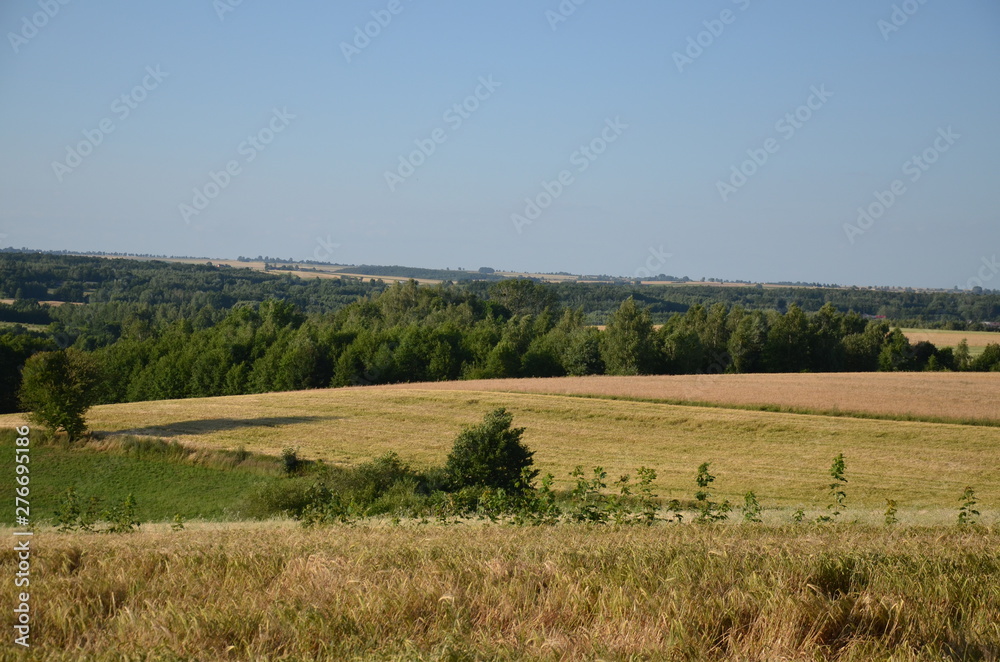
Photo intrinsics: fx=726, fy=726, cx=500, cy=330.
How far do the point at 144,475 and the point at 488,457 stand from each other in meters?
14.9

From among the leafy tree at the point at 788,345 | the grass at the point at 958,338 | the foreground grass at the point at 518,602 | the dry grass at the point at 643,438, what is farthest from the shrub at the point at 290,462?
the grass at the point at 958,338

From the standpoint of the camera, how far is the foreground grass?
390cm

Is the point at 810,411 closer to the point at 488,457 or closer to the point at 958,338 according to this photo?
the point at 488,457

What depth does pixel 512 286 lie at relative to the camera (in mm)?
120875

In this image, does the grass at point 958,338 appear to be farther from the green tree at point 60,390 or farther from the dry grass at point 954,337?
the green tree at point 60,390

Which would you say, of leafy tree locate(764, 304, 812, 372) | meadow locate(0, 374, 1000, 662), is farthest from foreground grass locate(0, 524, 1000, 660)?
leafy tree locate(764, 304, 812, 372)

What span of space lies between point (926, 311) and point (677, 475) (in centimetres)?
10776

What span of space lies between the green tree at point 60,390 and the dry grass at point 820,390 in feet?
77.0

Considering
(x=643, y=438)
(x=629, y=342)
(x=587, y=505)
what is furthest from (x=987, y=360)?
(x=587, y=505)

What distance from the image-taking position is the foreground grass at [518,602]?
12.8ft

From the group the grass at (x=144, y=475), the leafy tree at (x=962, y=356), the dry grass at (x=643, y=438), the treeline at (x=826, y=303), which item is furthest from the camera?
the treeline at (x=826, y=303)

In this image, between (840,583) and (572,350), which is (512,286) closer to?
(572,350)

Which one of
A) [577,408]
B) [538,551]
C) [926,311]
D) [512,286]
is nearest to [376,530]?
[538,551]

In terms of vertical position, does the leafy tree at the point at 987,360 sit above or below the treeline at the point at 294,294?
below
